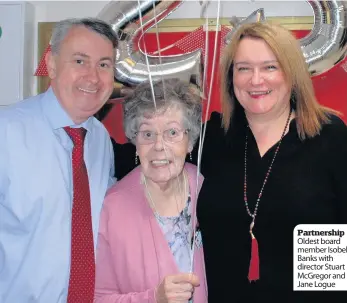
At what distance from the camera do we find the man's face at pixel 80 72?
137 cm

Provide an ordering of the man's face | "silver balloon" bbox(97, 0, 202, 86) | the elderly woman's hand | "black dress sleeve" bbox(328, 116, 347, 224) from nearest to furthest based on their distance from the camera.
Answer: the elderly woman's hand
"black dress sleeve" bbox(328, 116, 347, 224)
the man's face
"silver balloon" bbox(97, 0, 202, 86)

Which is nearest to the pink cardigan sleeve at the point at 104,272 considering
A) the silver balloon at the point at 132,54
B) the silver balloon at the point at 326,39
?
the silver balloon at the point at 132,54

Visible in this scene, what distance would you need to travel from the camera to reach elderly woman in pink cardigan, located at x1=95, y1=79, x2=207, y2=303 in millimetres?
1312

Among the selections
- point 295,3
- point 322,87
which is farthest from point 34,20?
point 322,87

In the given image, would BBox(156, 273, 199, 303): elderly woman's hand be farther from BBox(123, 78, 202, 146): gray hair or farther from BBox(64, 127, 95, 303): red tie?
BBox(123, 78, 202, 146): gray hair

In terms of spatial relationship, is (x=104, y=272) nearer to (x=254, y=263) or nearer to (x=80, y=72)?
(x=254, y=263)

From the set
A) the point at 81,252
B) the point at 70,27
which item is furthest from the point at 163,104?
the point at 81,252

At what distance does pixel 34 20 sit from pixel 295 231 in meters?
1.65

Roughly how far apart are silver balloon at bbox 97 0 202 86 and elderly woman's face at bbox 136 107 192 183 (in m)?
0.50

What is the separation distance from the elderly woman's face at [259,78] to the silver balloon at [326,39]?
1.96ft

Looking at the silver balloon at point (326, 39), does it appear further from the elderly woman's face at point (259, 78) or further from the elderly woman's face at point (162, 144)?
the elderly woman's face at point (162, 144)

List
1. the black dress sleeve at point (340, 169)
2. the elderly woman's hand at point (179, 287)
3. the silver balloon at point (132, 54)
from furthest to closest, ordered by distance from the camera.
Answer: the silver balloon at point (132, 54), the black dress sleeve at point (340, 169), the elderly woman's hand at point (179, 287)

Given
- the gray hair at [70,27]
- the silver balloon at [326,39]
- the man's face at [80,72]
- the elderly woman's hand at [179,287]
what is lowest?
the elderly woman's hand at [179,287]

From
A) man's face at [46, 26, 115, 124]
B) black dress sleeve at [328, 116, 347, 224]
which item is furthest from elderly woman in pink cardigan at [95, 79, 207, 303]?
black dress sleeve at [328, 116, 347, 224]
